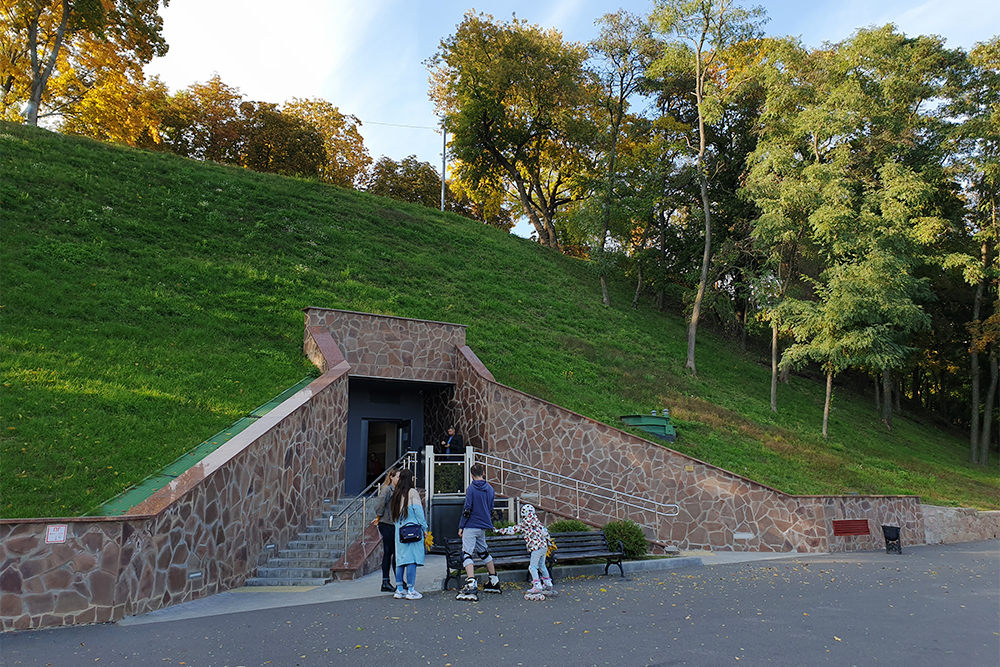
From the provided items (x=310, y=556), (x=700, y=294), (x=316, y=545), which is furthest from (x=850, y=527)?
(x=700, y=294)

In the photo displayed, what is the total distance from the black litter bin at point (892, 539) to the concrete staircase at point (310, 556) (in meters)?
11.3

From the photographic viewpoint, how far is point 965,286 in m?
30.3

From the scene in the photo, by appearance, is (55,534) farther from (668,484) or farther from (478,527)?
(668,484)

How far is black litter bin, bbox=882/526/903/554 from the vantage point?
1437 centimetres

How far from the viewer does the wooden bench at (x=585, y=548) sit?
995 centimetres

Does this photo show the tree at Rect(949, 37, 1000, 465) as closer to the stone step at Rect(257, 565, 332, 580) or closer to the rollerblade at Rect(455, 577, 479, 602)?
the rollerblade at Rect(455, 577, 479, 602)

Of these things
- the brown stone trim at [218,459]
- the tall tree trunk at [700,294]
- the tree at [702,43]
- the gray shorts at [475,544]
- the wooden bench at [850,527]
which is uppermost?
the tree at [702,43]

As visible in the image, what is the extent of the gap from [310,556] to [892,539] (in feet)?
40.8

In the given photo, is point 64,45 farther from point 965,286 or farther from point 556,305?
point 965,286

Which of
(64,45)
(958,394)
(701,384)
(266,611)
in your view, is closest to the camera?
(266,611)

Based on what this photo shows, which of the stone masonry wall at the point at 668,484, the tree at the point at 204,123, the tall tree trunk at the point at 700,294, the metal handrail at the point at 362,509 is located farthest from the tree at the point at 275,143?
the metal handrail at the point at 362,509

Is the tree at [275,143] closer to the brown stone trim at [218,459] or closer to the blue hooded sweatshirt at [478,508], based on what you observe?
the brown stone trim at [218,459]

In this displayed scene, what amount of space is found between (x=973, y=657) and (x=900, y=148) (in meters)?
24.1

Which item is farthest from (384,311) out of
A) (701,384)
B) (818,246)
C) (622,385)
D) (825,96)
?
(825,96)
